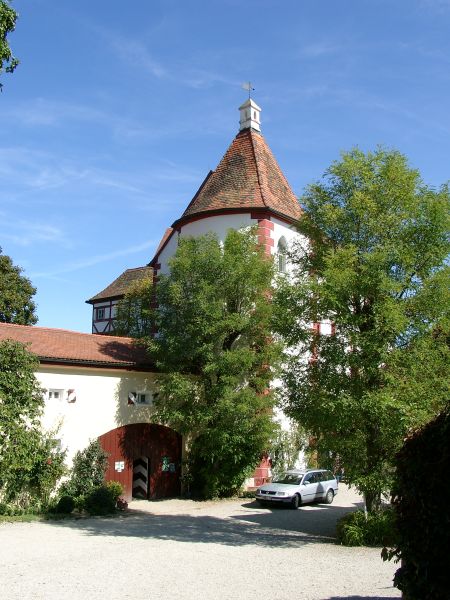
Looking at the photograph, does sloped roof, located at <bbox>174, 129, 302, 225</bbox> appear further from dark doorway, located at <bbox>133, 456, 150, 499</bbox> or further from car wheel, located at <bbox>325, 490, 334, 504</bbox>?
car wheel, located at <bbox>325, 490, 334, 504</bbox>

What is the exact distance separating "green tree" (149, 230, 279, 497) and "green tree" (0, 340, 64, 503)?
409 centimetres

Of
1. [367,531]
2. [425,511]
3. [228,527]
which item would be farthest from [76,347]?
[425,511]

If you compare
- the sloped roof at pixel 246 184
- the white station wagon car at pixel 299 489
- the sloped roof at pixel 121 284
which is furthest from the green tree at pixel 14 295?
the white station wagon car at pixel 299 489

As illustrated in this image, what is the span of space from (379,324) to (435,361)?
142cm

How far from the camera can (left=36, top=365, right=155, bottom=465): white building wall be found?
18.0 metres

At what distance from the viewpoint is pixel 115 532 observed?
14.2 meters

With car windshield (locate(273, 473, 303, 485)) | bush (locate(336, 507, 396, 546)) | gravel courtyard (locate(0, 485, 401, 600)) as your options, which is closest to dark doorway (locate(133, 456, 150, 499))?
gravel courtyard (locate(0, 485, 401, 600))

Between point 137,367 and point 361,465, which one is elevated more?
point 137,367

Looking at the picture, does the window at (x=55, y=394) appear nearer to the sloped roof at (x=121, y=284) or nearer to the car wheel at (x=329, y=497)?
the car wheel at (x=329, y=497)

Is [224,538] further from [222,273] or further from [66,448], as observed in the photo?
[222,273]

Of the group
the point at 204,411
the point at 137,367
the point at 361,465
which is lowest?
the point at 361,465

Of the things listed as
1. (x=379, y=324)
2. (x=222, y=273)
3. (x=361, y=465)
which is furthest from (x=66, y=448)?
(x=379, y=324)

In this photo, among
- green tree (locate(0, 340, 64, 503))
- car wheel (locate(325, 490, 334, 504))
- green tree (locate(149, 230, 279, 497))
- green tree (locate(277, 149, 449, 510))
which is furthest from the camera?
car wheel (locate(325, 490, 334, 504))

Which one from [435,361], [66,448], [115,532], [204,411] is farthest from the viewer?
[204,411]
